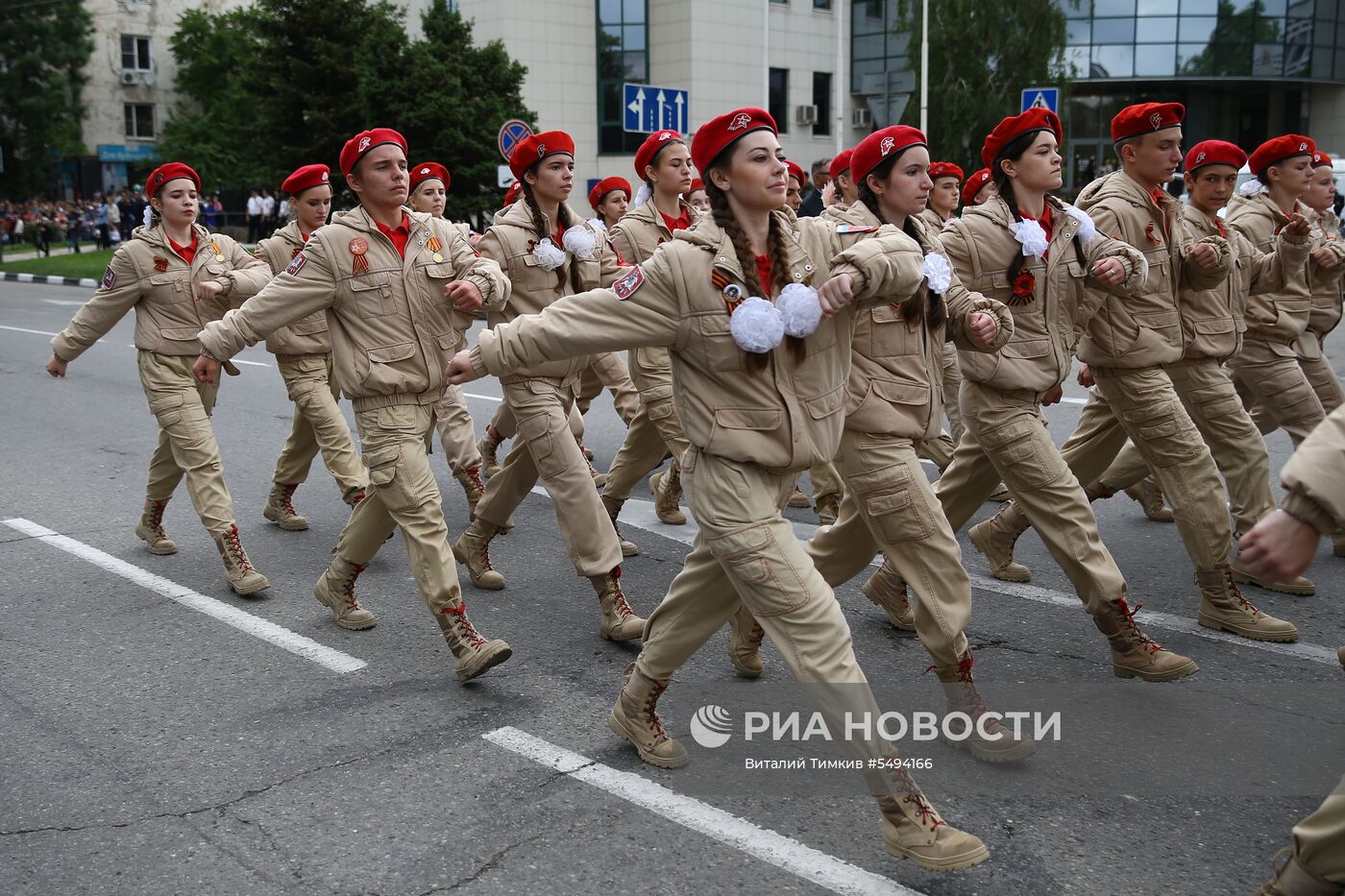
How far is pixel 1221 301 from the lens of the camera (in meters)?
5.89

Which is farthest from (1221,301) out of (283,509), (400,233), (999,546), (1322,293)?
(283,509)

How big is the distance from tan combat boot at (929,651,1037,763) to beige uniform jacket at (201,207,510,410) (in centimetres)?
228

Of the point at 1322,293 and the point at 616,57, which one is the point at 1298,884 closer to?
the point at 1322,293

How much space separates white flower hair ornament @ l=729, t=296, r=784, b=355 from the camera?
3.56 metres

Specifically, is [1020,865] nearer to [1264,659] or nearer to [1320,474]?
[1320,474]

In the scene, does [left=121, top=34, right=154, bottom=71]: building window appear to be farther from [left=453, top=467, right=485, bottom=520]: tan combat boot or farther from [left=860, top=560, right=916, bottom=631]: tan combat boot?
[left=860, top=560, right=916, bottom=631]: tan combat boot

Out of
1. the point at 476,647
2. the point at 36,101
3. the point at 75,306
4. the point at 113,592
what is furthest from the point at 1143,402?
the point at 36,101

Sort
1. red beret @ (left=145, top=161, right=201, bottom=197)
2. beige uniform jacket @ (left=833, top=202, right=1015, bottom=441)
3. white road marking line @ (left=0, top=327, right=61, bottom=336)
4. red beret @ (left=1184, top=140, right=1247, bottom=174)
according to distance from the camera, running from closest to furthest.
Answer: beige uniform jacket @ (left=833, top=202, right=1015, bottom=441), red beret @ (left=1184, top=140, right=1247, bottom=174), red beret @ (left=145, top=161, right=201, bottom=197), white road marking line @ (left=0, top=327, right=61, bottom=336)

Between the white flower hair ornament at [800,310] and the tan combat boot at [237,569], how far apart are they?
143 inches

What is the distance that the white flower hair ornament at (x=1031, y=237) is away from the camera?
Result: 489 cm

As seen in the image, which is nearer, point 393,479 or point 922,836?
point 922,836

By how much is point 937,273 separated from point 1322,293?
13.7ft

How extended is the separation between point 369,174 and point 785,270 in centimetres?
224

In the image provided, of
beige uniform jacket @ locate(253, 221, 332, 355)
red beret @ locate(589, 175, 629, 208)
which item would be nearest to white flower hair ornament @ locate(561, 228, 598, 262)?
beige uniform jacket @ locate(253, 221, 332, 355)
